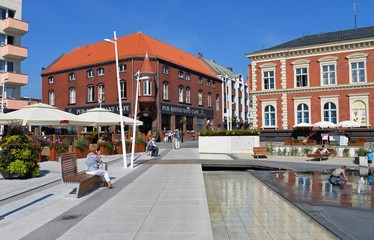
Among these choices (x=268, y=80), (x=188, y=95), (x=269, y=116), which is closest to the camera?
(x=269, y=116)

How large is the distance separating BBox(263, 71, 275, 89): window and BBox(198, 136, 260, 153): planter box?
16644mm

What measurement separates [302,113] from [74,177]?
33332 mm

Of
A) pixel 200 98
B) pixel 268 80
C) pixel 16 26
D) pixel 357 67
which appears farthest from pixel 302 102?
pixel 16 26

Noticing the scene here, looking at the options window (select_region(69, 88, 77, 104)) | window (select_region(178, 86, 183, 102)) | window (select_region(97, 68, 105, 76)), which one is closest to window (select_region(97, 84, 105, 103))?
window (select_region(97, 68, 105, 76))

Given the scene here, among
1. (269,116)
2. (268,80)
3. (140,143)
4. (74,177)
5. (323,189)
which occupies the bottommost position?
(323,189)

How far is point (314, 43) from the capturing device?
38.4 metres

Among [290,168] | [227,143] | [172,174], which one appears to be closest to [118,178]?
[172,174]

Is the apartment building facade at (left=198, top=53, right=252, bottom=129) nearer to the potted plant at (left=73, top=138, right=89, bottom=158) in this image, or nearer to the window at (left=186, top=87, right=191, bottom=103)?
the window at (left=186, top=87, right=191, bottom=103)

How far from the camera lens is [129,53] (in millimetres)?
53188

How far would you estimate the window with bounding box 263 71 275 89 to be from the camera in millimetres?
40694

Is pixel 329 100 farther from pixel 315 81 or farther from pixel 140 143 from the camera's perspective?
pixel 140 143

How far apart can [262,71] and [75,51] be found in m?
40.0

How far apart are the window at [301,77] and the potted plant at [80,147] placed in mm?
26270

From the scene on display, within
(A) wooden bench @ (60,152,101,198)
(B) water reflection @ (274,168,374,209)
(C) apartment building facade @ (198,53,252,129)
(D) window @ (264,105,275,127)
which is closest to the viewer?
(A) wooden bench @ (60,152,101,198)
